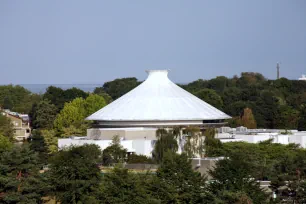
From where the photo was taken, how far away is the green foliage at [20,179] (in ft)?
136

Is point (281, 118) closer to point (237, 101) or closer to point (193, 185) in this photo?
point (237, 101)

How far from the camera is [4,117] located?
79.8 meters

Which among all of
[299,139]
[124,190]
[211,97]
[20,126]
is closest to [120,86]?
[211,97]

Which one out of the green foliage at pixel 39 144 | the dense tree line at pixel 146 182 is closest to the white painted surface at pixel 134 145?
the green foliage at pixel 39 144

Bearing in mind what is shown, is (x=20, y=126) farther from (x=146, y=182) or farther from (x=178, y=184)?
(x=178, y=184)

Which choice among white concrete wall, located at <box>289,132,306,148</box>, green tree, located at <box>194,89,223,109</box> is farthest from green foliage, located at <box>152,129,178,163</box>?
green tree, located at <box>194,89,223,109</box>

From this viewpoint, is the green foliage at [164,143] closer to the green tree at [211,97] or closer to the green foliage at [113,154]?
the green foliage at [113,154]

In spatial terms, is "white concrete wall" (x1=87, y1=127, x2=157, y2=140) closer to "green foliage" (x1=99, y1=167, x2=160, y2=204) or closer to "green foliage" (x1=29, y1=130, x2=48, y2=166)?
"green foliage" (x1=29, y1=130, x2=48, y2=166)

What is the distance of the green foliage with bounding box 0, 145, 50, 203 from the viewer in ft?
136

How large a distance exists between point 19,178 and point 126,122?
2601cm

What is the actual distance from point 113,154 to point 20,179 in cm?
1664

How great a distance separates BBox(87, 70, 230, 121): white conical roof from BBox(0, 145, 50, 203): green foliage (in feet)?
80.6

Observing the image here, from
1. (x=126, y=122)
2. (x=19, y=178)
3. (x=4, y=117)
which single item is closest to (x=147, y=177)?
(x=19, y=178)

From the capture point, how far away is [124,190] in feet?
123
